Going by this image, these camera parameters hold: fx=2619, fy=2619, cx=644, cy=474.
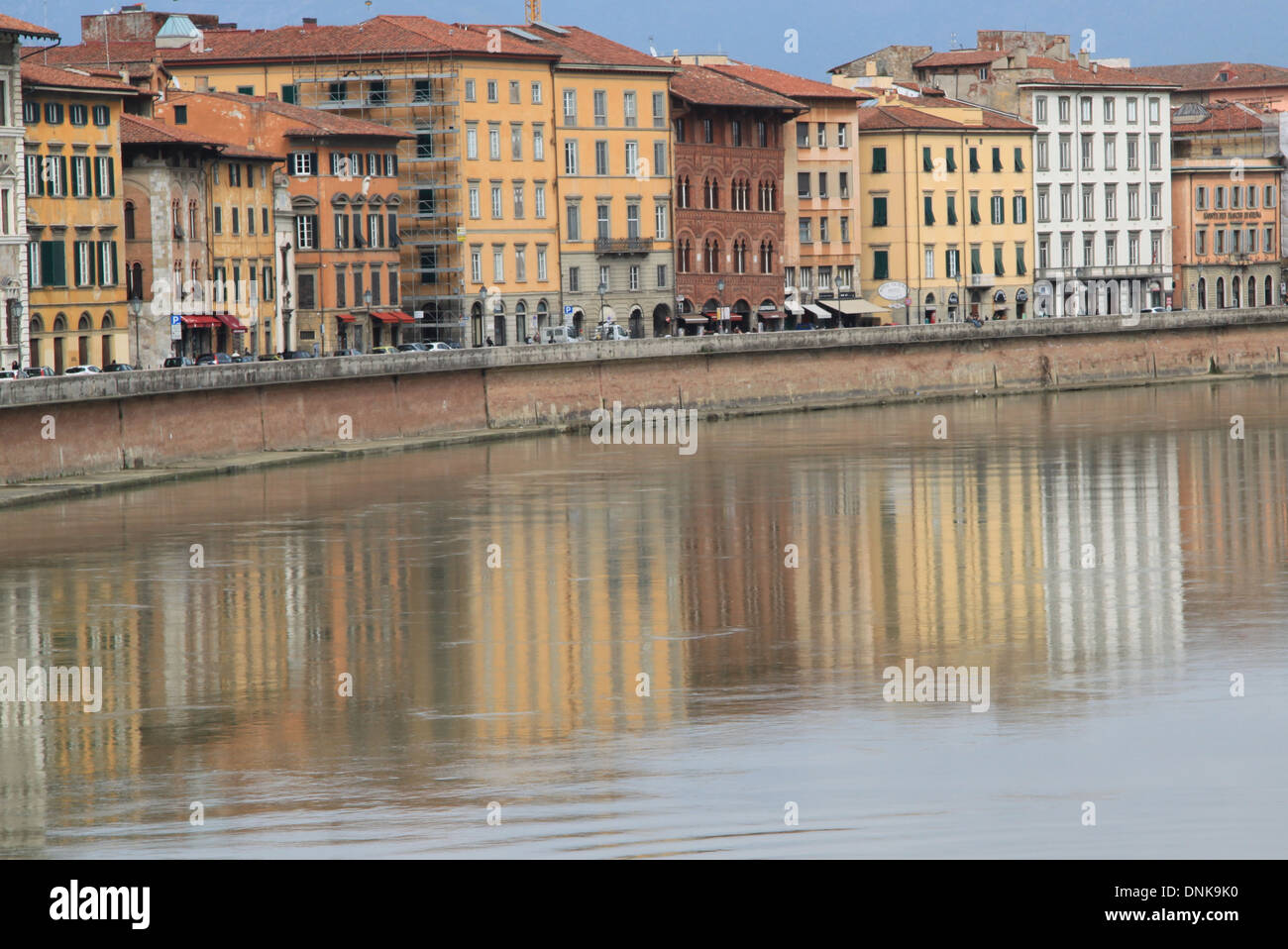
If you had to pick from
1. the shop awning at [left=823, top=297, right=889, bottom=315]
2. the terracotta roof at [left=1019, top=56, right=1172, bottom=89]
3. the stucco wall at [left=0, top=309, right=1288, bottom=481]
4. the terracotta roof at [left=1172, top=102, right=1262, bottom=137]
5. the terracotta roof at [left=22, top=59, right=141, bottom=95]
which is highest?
the terracotta roof at [left=1019, top=56, right=1172, bottom=89]

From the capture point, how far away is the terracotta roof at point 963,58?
4621 inches

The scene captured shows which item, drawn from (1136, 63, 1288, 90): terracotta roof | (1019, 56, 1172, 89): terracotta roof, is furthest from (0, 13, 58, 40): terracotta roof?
(1136, 63, 1288, 90): terracotta roof

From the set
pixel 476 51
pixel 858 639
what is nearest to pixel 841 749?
pixel 858 639

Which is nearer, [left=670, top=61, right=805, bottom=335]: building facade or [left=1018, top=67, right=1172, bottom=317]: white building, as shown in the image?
[left=670, top=61, right=805, bottom=335]: building facade

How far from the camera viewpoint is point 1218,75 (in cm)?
14025

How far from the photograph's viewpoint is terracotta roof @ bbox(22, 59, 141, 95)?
233 ft

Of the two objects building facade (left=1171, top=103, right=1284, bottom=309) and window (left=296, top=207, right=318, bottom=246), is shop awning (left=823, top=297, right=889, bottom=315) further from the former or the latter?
window (left=296, top=207, right=318, bottom=246)

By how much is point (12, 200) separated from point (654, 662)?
45362 millimetres

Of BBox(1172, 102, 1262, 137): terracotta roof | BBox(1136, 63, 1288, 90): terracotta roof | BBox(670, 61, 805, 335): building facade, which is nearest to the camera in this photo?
BBox(670, 61, 805, 335): building facade

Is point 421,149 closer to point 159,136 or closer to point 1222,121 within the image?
point 159,136

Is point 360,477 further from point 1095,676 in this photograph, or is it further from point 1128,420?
point 1095,676

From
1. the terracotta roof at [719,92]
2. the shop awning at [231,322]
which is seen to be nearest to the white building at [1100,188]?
the terracotta roof at [719,92]

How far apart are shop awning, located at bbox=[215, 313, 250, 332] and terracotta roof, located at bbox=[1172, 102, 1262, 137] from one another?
59.6 metres

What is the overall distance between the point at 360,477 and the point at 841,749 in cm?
3343
